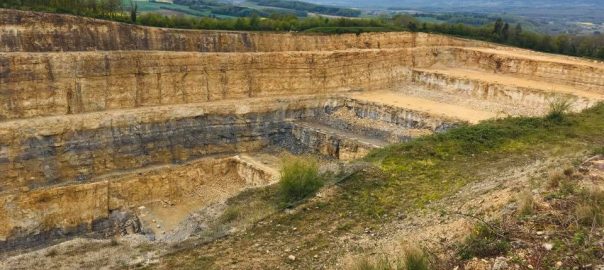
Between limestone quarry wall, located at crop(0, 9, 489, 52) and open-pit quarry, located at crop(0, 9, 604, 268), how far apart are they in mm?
49

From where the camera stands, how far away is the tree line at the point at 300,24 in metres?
22.9

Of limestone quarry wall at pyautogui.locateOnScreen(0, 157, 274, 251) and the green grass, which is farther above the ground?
the green grass

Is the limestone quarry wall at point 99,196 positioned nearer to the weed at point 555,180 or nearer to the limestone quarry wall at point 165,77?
the limestone quarry wall at point 165,77

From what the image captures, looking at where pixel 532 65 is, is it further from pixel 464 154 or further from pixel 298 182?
pixel 298 182

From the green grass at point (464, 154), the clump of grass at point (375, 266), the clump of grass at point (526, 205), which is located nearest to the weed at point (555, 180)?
the clump of grass at point (526, 205)

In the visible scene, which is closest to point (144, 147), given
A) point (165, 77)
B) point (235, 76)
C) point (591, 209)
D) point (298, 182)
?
point (165, 77)

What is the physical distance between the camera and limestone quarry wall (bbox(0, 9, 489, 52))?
722 inches

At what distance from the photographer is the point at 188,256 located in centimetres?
921

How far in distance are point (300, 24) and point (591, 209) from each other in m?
24.2

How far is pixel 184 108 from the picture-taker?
21.1 metres

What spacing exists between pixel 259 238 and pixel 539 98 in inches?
756

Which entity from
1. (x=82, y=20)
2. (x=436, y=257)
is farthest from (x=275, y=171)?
(x=436, y=257)

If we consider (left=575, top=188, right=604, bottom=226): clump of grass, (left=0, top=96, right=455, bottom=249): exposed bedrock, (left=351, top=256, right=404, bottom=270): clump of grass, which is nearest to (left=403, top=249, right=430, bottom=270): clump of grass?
(left=351, top=256, right=404, bottom=270): clump of grass

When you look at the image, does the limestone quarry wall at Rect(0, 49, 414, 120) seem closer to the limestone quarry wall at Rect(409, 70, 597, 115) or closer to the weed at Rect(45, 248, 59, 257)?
the limestone quarry wall at Rect(409, 70, 597, 115)
